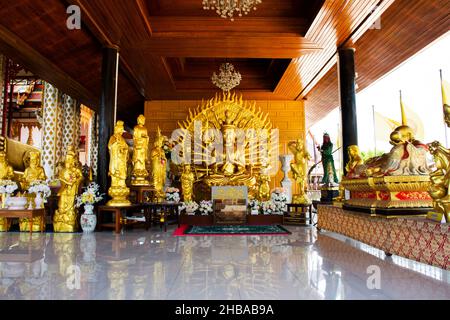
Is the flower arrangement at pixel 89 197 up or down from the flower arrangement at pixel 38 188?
down

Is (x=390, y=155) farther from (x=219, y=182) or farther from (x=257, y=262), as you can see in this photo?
(x=219, y=182)

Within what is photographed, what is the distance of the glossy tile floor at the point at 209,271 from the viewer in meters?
1.77

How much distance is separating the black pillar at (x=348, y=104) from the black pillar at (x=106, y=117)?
3.80 meters

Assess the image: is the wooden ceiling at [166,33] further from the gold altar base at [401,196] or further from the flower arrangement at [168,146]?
the gold altar base at [401,196]

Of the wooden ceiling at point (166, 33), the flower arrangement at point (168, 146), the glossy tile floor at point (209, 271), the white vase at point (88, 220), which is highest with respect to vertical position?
the wooden ceiling at point (166, 33)

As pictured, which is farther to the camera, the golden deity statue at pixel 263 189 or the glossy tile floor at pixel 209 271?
the golden deity statue at pixel 263 189

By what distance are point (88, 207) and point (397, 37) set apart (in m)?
5.66

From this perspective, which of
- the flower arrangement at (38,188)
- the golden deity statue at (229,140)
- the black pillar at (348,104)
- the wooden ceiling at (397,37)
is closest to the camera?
the wooden ceiling at (397,37)

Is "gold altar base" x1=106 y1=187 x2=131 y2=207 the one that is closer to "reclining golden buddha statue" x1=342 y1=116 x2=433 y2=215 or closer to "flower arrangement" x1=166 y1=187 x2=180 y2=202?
"flower arrangement" x1=166 y1=187 x2=180 y2=202

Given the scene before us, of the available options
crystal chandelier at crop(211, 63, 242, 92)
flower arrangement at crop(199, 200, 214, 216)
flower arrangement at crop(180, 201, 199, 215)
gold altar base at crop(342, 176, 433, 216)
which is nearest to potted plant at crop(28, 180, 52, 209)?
flower arrangement at crop(180, 201, 199, 215)

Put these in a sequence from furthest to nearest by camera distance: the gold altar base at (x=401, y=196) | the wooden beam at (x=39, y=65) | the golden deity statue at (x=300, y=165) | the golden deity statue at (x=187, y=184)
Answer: the golden deity statue at (x=187, y=184) < the golden deity statue at (x=300, y=165) < the wooden beam at (x=39, y=65) < the gold altar base at (x=401, y=196)

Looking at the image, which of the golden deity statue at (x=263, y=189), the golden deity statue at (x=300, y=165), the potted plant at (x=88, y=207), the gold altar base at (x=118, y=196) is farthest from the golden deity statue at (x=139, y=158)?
the golden deity statue at (x=300, y=165)

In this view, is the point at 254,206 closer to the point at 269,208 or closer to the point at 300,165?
the point at 269,208
